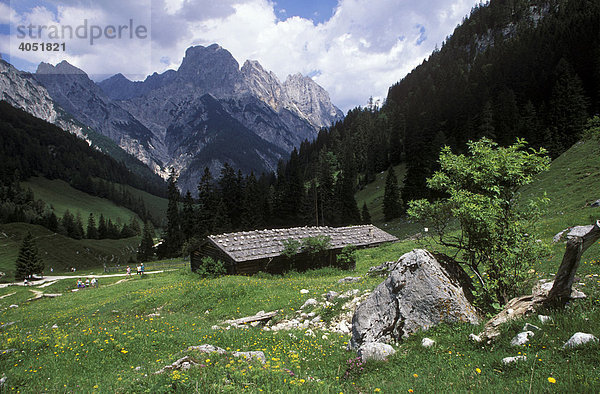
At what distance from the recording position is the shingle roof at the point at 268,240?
2603cm

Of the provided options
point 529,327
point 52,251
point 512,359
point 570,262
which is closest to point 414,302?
point 529,327

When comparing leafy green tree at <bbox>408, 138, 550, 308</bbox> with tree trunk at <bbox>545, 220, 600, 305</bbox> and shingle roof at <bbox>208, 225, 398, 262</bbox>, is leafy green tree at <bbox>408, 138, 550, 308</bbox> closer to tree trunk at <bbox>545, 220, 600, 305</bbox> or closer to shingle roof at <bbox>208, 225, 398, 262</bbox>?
tree trunk at <bbox>545, 220, 600, 305</bbox>

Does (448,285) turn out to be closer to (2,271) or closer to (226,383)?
(226,383)

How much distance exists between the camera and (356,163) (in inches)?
4970

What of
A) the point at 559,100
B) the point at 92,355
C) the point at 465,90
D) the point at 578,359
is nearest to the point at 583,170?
the point at 559,100

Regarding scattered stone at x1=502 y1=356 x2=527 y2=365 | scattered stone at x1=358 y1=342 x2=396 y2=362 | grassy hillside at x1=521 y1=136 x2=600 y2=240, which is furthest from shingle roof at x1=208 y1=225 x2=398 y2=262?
scattered stone at x1=502 y1=356 x2=527 y2=365

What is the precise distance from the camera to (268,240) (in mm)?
28219

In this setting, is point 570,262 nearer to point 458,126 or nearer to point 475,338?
point 475,338

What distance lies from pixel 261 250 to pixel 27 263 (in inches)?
2341

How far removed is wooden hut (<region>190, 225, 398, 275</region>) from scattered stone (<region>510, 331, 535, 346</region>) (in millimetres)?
21239

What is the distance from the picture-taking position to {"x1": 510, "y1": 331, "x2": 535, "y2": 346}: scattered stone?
18.2 feet

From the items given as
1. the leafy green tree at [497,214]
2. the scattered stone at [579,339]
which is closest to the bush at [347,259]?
the leafy green tree at [497,214]

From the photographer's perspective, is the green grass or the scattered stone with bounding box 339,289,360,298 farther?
the scattered stone with bounding box 339,289,360,298

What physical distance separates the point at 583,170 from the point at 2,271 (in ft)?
363
